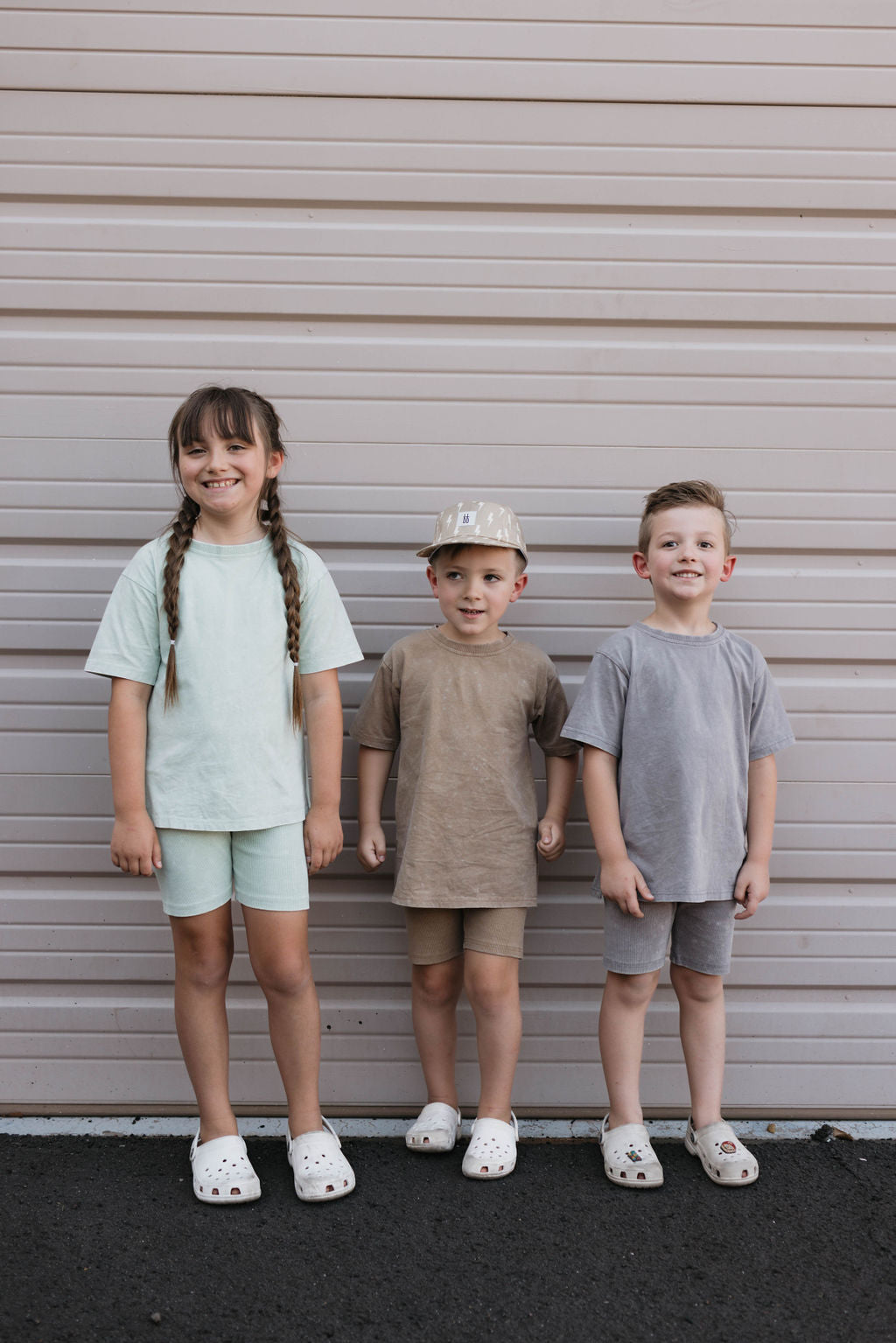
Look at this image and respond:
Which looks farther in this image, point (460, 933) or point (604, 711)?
point (460, 933)

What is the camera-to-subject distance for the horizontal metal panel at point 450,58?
2734 mm

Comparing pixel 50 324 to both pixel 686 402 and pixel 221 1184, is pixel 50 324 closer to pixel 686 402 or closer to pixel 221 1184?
pixel 686 402

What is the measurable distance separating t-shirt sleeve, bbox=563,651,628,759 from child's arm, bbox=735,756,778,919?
1.25 ft

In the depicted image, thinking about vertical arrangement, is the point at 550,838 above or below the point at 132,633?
below

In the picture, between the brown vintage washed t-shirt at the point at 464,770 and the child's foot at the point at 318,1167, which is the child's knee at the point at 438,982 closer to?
the brown vintage washed t-shirt at the point at 464,770

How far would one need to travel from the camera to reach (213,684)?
240cm

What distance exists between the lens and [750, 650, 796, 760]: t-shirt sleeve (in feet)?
8.53

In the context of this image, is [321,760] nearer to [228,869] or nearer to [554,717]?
[228,869]

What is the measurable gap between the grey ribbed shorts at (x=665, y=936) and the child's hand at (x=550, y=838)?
7.4 inches

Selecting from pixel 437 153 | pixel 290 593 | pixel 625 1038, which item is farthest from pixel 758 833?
pixel 437 153

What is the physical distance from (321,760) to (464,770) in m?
0.38

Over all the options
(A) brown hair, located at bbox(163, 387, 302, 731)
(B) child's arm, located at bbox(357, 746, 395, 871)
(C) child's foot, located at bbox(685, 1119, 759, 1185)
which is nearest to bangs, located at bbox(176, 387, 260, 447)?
(A) brown hair, located at bbox(163, 387, 302, 731)

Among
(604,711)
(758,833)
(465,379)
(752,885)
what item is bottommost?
(752,885)

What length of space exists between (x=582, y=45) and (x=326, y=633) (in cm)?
180
